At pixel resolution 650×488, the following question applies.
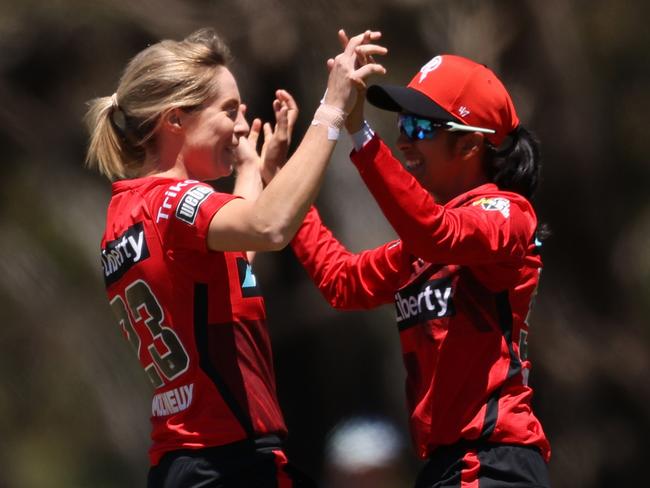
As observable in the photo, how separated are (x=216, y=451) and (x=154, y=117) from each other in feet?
2.56

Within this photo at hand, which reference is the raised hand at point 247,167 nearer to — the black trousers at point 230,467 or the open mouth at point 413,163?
the open mouth at point 413,163

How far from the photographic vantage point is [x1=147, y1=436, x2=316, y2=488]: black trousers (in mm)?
2953

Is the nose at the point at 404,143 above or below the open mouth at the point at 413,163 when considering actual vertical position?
above

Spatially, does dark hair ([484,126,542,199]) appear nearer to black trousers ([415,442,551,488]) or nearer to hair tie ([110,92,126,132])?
black trousers ([415,442,551,488])

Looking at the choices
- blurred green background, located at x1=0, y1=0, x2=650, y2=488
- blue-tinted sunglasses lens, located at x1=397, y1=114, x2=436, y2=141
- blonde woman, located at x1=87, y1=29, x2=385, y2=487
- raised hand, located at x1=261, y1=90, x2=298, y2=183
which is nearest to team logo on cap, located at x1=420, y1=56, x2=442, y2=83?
blue-tinted sunglasses lens, located at x1=397, y1=114, x2=436, y2=141

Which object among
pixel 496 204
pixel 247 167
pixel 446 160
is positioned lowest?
pixel 496 204

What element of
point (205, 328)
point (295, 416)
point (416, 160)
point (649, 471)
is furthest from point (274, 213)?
point (649, 471)

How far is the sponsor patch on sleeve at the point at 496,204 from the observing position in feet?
10.00

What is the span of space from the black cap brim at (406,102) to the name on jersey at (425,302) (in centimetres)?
39

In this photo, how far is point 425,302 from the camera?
312 cm

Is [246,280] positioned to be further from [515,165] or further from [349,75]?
[515,165]

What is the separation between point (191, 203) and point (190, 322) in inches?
10.8

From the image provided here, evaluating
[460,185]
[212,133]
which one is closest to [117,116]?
[212,133]

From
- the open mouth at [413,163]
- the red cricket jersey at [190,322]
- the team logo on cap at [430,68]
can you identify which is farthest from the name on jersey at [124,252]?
the team logo on cap at [430,68]
